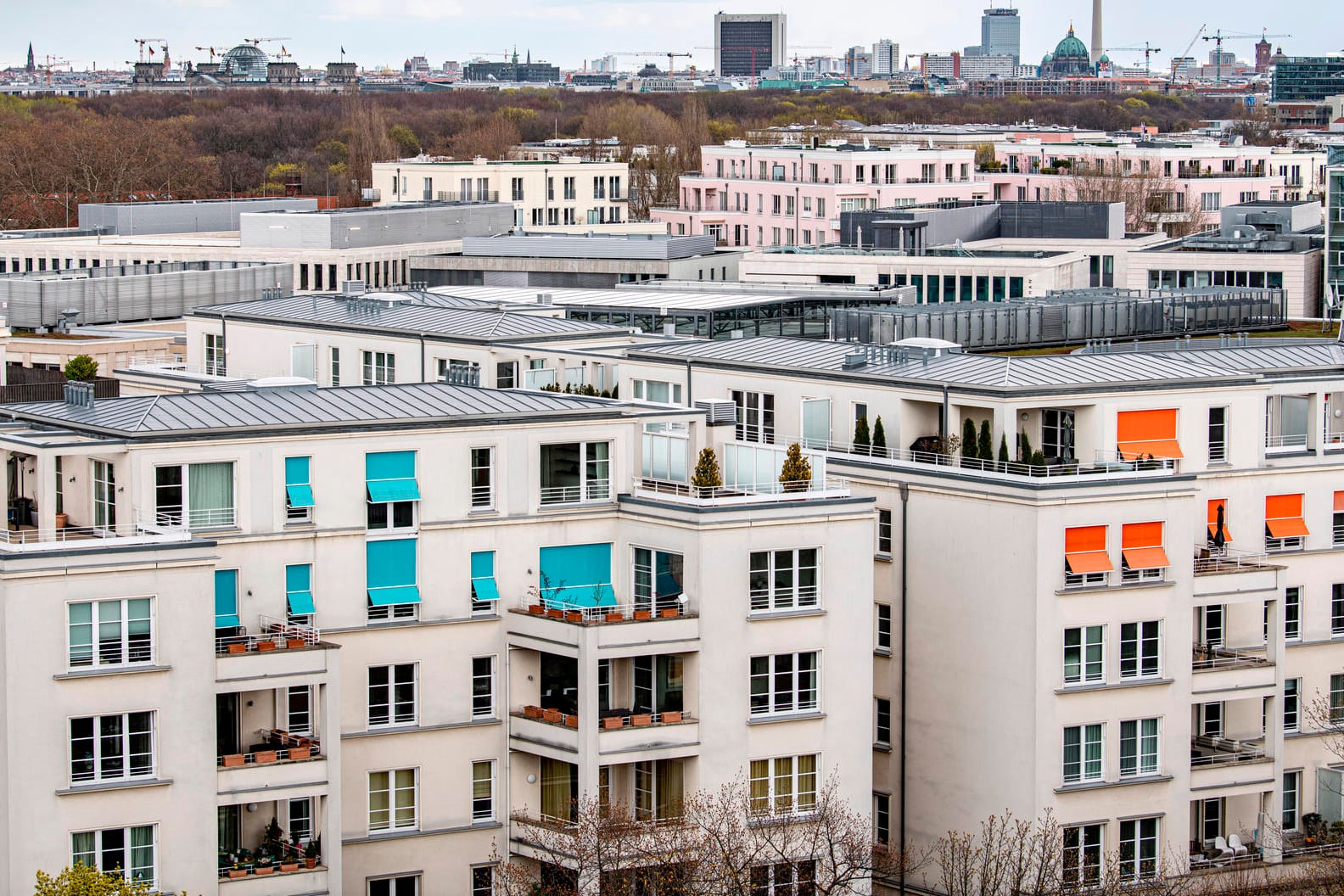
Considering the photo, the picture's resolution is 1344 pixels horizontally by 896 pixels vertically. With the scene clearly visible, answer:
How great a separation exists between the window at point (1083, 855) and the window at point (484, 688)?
13.5 metres

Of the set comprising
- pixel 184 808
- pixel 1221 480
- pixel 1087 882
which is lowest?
pixel 1087 882

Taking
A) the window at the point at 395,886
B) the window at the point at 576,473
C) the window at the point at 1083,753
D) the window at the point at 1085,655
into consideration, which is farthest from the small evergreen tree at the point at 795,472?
the window at the point at 395,886

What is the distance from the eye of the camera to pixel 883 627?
61.2 m

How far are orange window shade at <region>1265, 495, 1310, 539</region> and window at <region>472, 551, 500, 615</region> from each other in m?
21.0

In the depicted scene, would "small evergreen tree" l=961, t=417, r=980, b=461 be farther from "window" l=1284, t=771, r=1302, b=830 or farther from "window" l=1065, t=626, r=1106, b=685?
"window" l=1284, t=771, r=1302, b=830

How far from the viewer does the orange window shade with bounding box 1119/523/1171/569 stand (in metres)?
58.0

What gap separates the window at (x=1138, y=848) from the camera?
5878 cm

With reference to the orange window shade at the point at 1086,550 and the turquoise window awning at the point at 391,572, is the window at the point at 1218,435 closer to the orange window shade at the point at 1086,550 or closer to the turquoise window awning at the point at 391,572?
the orange window shade at the point at 1086,550

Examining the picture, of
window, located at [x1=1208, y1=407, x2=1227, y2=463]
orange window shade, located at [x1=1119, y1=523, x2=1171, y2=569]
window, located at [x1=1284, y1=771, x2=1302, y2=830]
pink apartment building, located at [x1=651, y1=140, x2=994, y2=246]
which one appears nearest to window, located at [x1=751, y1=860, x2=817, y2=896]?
orange window shade, located at [x1=1119, y1=523, x2=1171, y2=569]

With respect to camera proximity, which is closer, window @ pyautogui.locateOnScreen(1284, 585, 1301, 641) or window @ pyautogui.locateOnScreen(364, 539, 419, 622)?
window @ pyautogui.locateOnScreen(364, 539, 419, 622)

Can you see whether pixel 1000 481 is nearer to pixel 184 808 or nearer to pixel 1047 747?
pixel 1047 747

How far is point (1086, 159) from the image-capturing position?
17688cm

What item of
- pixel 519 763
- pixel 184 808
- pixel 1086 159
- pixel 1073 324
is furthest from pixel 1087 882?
pixel 1086 159

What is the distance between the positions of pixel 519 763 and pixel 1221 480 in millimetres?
20094
